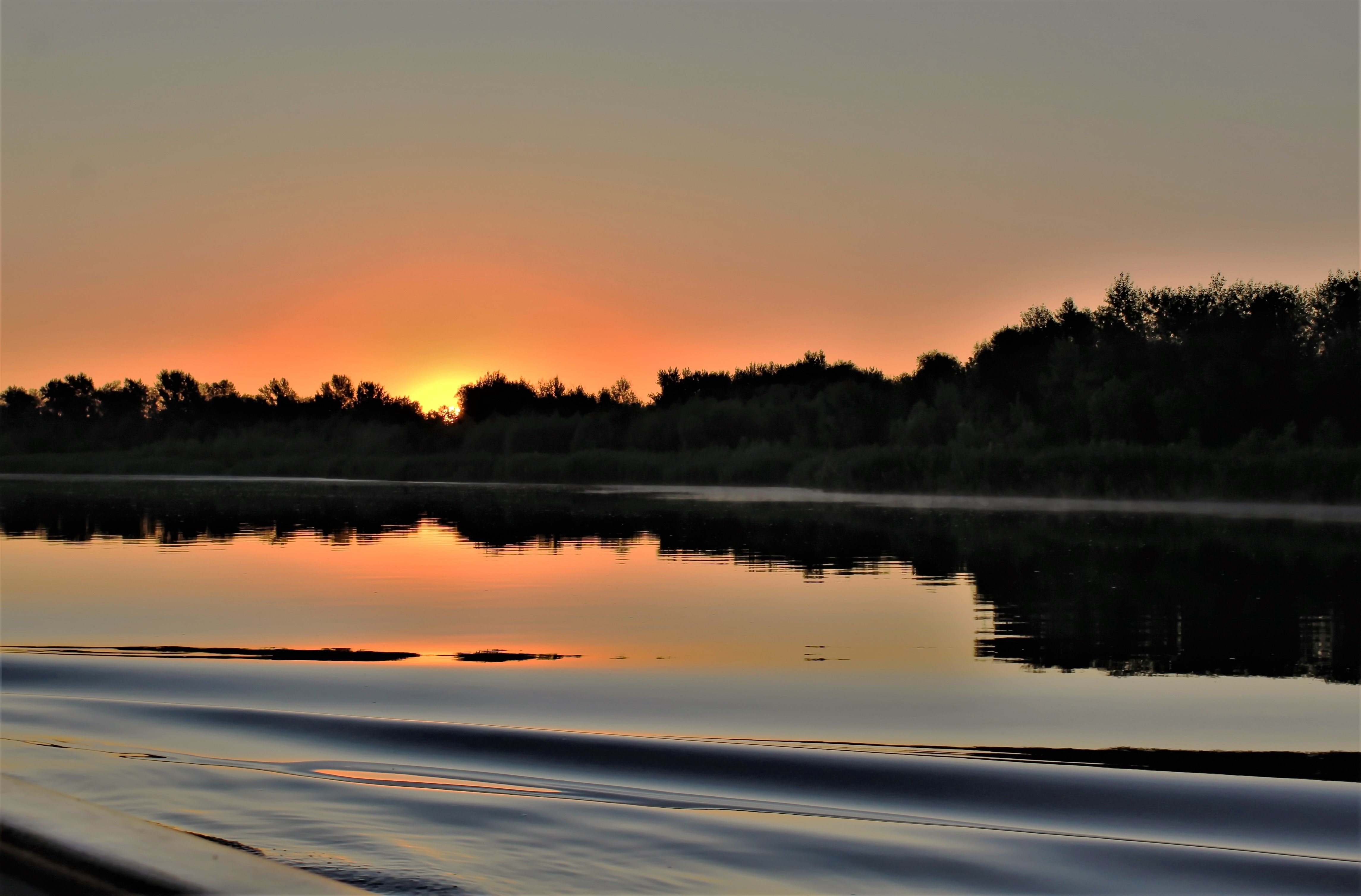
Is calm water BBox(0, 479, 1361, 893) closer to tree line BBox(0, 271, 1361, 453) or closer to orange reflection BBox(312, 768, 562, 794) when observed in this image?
orange reflection BBox(312, 768, 562, 794)

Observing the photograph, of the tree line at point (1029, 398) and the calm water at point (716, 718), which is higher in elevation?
the tree line at point (1029, 398)

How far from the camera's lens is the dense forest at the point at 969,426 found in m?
38.7

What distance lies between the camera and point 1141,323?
5653 cm

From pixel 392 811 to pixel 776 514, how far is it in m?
27.9

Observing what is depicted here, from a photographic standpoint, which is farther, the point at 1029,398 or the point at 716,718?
the point at 1029,398

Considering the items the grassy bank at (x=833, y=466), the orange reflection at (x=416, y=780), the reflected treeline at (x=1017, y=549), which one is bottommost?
the orange reflection at (x=416, y=780)

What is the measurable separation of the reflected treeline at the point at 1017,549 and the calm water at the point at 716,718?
12 cm

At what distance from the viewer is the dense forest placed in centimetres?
3872

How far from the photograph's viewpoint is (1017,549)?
20234mm

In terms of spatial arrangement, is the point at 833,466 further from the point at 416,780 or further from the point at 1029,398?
the point at 416,780

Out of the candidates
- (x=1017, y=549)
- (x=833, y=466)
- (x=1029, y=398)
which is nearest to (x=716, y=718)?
(x=1017, y=549)

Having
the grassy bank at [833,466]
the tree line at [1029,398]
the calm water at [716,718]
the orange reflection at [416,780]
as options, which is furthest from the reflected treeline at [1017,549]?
the tree line at [1029,398]

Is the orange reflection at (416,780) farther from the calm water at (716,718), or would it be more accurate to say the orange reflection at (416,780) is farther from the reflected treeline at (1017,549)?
the reflected treeline at (1017,549)

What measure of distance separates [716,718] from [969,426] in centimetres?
4449
